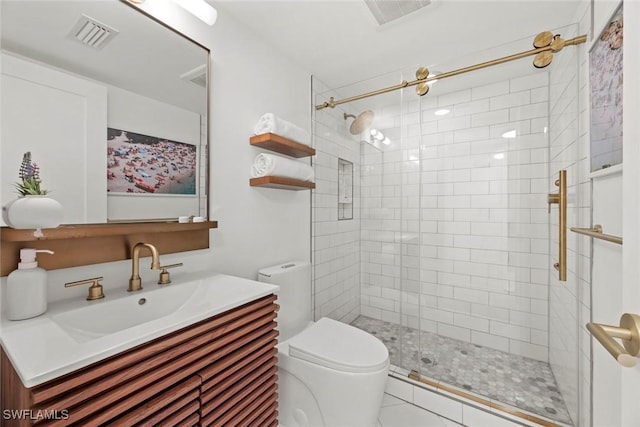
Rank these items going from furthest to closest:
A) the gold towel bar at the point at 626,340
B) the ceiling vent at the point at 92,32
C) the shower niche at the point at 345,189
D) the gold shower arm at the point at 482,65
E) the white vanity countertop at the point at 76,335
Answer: the shower niche at the point at 345,189 → the gold shower arm at the point at 482,65 → the ceiling vent at the point at 92,32 → the white vanity countertop at the point at 76,335 → the gold towel bar at the point at 626,340

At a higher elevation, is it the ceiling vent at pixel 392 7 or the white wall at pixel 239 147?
the ceiling vent at pixel 392 7

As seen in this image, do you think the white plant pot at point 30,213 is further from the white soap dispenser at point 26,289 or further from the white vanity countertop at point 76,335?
the white vanity countertop at point 76,335

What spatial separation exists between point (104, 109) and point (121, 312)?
2.55 feet

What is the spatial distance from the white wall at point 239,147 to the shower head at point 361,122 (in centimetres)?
53

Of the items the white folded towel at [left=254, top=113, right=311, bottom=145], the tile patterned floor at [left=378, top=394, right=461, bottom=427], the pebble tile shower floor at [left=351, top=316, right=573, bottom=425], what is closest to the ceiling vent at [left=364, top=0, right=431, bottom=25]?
the white folded towel at [left=254, top=113, right=311, bottom=145]

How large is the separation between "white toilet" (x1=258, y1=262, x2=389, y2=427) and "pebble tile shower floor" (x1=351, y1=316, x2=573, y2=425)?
25.5 inches

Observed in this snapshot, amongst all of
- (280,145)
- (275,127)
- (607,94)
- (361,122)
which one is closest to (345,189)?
(361,122)

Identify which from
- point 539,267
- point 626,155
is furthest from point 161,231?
point 539,267

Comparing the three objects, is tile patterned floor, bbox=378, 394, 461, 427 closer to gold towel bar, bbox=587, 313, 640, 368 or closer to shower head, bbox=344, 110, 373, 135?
gold towel bar, bbox=587, 313, 640, 368

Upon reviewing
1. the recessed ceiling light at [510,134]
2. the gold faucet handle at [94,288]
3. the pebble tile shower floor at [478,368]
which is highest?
the recessed ceiling light at [510,134]

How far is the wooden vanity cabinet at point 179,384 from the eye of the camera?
1.87 ft

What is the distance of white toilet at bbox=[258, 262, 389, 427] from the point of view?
4.07ft

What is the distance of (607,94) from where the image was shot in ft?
3.36

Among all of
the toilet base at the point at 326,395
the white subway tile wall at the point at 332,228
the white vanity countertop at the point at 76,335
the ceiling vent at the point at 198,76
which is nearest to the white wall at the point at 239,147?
the ceiling vent at the point at 198,76
